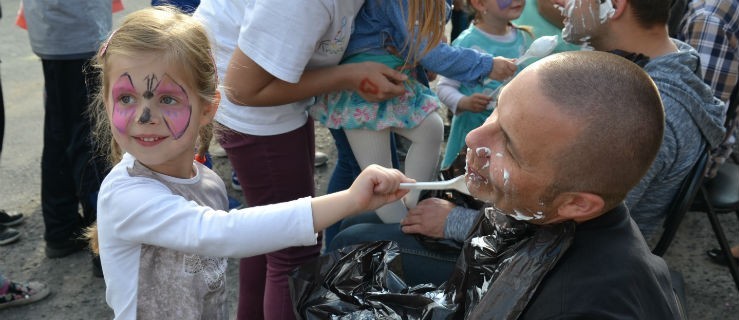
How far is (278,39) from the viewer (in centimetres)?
185

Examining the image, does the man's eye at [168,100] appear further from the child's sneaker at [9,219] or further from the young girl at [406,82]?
the child's sneaker at [9,219]

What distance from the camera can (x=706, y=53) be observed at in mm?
2869

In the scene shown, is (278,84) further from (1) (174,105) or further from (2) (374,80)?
(1) (174,105)

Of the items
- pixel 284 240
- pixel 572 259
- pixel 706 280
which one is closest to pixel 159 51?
pixel 284 240

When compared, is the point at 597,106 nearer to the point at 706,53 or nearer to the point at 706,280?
the point at 706,53

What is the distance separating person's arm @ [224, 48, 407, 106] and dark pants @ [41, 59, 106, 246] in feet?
4.33

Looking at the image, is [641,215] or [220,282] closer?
[220,282]

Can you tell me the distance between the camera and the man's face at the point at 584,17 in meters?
2.22

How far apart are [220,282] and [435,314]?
0.56 m

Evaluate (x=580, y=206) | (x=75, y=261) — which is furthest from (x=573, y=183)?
(x=75, y=261)

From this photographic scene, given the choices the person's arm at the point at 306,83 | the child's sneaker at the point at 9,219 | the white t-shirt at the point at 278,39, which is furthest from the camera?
the child's sneaker at the point at 9,219

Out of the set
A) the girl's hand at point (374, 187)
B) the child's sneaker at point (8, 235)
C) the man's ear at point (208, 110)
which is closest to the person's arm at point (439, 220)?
the girl's hand at point (374, 187)

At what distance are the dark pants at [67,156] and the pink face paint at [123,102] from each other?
160 cm

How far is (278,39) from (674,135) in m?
1.18
